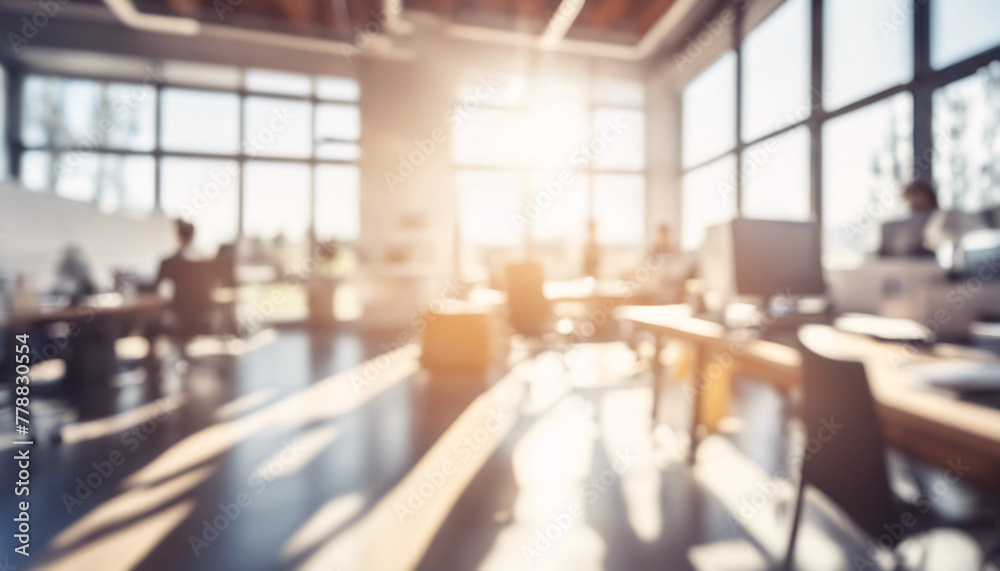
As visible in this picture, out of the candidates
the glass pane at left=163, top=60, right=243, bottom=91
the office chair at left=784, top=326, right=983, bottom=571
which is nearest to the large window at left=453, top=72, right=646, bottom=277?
the glass pane at left=163, top=60, right=243, bottom=91

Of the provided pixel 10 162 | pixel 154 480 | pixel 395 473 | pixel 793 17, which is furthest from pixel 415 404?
pixel 10 162

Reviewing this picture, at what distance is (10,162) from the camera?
7004 mm

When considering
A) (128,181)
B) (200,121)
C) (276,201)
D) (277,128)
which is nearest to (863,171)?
(276,201)

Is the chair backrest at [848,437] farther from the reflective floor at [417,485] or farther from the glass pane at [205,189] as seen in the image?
the glass pane at [205,189]

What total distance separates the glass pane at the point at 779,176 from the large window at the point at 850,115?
16mm

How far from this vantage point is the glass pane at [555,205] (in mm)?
8211

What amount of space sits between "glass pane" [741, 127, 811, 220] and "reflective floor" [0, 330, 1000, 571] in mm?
3175

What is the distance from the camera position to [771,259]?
6.73ft

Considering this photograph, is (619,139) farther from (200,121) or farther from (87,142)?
(87,142)

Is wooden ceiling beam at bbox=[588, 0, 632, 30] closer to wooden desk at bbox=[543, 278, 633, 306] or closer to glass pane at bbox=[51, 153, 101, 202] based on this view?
wooden desk at bbox=[543, 278, 633, 306]

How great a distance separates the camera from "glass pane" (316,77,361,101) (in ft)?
25.8

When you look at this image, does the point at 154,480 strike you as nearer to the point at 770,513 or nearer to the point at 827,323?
the point at 770,513

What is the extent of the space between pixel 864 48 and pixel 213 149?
360 inches

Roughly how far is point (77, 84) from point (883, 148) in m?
11.4
